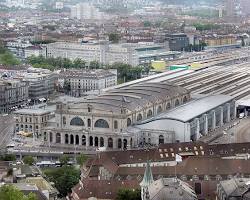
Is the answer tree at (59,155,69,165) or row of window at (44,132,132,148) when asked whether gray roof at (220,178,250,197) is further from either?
row of window at (44,132,132,148)

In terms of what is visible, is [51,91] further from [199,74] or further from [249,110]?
[249,110]

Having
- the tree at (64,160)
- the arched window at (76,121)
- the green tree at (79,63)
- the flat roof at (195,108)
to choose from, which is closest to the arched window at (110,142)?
the arched window at (76,121)

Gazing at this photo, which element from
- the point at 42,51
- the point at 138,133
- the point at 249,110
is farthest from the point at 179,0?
the point at 138,133

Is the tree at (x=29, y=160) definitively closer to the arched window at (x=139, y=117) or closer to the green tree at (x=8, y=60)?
the arched window at (x=139, y=117)

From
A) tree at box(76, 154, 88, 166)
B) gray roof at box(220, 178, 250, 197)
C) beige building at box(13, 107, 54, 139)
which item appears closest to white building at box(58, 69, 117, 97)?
beige building at box(13, 107, 54, 139)

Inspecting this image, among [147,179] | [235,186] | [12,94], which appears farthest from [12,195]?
[12,94]
